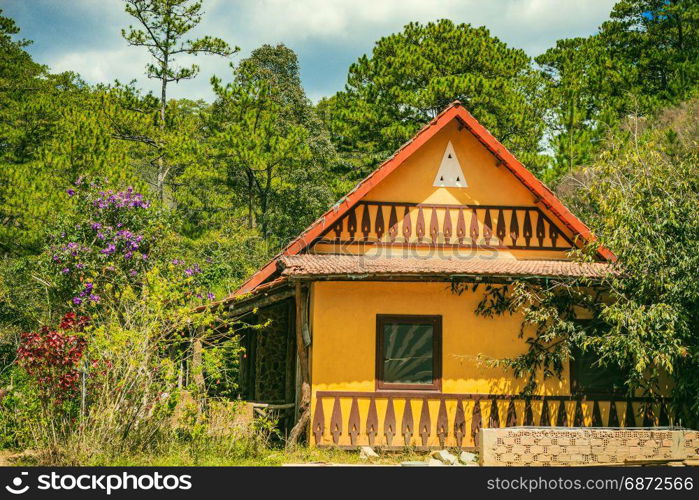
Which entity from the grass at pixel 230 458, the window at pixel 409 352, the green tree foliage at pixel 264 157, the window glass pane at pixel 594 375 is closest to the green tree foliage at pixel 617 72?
the green tree foliage at pixel 264 157

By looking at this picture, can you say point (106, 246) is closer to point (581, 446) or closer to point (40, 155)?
point (40, 155)

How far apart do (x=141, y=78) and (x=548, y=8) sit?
51.3 ft

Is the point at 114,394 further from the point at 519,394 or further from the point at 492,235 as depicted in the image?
the point at 492,235

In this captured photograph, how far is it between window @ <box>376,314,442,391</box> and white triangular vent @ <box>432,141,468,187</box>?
294 centimetres

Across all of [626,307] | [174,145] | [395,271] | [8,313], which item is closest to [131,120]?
[174,145]

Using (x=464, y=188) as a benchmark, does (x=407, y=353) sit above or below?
below

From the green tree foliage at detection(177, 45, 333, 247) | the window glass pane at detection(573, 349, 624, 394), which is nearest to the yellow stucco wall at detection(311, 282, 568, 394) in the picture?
the window glass pane at detection(573, 349, 624, 394)

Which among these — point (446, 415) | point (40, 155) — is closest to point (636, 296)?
point (446, 415)

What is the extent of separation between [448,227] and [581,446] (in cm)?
481

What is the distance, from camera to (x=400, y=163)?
12.2 metres

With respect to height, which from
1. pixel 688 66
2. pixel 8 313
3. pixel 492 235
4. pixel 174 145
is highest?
pixel 688 66

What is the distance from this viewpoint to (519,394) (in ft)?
36.3

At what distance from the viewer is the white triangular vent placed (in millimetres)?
12781

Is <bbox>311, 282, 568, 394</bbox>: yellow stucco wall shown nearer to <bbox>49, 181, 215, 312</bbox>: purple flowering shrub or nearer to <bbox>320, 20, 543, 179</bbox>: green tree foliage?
<bbox>49, 181, 215, 312</bbox>: purple flowering shrub
